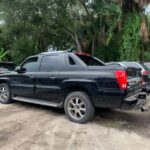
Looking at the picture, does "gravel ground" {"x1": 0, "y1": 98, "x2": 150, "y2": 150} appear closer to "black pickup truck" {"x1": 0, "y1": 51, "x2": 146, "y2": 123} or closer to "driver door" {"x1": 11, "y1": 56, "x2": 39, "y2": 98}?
"black pickup truck" {"x1": 0, "y1": 51, "x2": 146, "y2": 123}

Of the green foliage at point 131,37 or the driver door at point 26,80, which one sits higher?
the green foliage at point 131,37

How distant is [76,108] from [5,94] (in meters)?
3.12

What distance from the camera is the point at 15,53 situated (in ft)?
77.7

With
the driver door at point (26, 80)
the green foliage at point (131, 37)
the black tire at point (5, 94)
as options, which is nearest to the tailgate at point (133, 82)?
the driver door at point (26, 80)

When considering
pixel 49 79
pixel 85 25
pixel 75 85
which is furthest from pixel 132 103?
pixel 85 25

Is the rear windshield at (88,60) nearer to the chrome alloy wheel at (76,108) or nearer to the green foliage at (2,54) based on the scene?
the chrome alloy wheel at (76,108)

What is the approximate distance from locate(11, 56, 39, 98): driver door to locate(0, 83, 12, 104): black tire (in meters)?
0.31

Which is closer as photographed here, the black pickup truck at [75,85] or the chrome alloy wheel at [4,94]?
the black pickup truck at [75,85]

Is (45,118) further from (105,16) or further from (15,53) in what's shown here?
(15,53)

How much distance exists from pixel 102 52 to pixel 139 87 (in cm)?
1431

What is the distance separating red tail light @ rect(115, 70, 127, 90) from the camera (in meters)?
5.85

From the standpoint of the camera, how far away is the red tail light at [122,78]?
5852 mm

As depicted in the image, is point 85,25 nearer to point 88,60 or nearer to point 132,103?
point 88,60

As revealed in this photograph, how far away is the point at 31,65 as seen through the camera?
7844mm
